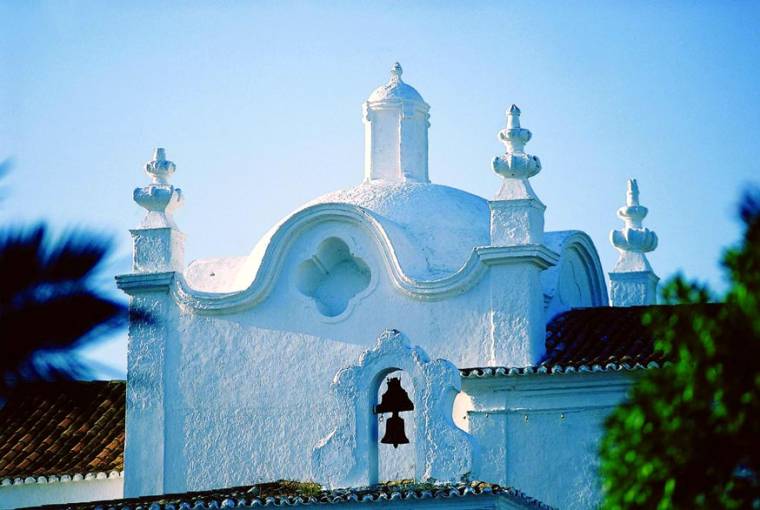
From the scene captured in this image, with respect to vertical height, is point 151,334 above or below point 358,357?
above

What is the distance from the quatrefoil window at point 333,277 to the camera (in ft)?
69.3

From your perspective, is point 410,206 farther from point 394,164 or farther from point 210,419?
point 210,419

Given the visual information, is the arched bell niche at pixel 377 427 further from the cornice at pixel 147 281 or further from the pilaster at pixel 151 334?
the cornice at pixel 147 281

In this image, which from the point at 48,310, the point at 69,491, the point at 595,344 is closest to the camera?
the point at 48,310

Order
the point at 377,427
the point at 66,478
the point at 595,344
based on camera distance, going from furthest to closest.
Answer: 1. the point at 66,478
2. the point at 595,344
3. the point at 377,427


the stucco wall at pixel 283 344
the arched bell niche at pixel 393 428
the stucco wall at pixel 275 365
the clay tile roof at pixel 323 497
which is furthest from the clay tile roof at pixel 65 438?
the clay tile roof at pixel 323 497

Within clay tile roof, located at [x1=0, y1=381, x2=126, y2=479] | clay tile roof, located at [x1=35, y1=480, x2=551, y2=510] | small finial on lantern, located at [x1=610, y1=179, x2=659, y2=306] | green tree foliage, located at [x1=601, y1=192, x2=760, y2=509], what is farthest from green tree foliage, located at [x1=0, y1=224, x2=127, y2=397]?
small finial on lantern, located at [x1=610, y1=179, x2=659, y2=306]

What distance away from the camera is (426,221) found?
21.3 metres

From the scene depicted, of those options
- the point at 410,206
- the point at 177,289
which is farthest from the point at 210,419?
the point at 410,206

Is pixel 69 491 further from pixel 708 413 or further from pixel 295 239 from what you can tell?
pixel 708 413

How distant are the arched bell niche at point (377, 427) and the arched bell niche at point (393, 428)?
2.2 inches

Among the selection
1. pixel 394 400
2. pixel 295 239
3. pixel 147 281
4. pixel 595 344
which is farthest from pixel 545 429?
pixel 147 281

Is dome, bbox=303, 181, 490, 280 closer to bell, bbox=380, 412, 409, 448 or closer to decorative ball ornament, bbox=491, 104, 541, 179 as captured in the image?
decorative ball ornament, bbox=491, 104, 541, 179

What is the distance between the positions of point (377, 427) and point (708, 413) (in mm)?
9967
